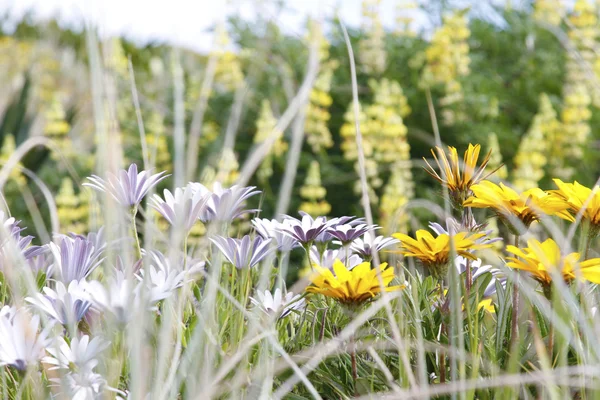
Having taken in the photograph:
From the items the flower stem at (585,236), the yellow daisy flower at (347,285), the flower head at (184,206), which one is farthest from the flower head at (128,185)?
the flower stem at (585,236)

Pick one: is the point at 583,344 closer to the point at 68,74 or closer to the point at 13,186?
the point at 13,186

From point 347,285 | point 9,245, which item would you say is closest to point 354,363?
point 347,285

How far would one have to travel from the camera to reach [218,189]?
2.91ft

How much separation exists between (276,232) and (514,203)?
0.93 ft

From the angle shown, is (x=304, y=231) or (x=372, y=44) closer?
(x=304, y=231)

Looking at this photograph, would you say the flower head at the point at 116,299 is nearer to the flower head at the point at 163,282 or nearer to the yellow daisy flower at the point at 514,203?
the flower head at the point at 163,282

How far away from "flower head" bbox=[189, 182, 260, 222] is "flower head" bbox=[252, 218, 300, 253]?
1.2 inches

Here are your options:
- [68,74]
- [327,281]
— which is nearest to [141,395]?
[327,281]

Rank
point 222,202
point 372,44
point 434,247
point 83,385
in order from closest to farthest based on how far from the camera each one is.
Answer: point 83,385 → point 434,247 → point 222,202 → point 372,44

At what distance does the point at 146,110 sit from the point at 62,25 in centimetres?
671

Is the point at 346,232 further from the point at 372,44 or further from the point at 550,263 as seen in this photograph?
the point at 372,44

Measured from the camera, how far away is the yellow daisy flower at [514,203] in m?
0.70

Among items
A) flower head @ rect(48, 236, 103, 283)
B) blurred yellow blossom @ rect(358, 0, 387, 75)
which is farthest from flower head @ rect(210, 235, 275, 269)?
blurred yellow blossom @ rect(358, 0, 387, 75)

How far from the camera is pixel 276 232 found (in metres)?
0.86
